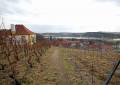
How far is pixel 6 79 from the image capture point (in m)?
15.4

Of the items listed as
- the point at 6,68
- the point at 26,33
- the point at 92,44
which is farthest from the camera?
the point at 92,44

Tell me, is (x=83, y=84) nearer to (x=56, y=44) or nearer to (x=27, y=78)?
(x=27, y=78)

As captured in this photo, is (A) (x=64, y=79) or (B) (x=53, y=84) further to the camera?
(A) (x=64, y=79)

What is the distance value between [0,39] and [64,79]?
207 inches

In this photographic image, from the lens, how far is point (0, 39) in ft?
58.0

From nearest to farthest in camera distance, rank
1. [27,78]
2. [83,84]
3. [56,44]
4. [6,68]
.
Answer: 1. [83,84]
2. [27,78]
3. [6,68]
4. [56,44]

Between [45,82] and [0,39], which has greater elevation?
[0,39]

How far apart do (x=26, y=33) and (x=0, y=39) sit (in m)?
47.7

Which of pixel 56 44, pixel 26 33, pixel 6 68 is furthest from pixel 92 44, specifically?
pixel 6 68

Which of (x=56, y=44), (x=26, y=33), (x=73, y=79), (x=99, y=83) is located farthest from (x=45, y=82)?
(x=56, y=44)

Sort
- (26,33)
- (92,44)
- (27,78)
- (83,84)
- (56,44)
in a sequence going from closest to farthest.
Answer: (83,84)
(27,78)
(26,33)
(92,44)
(56,44)

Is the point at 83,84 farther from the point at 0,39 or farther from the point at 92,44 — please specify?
the point at 92,44

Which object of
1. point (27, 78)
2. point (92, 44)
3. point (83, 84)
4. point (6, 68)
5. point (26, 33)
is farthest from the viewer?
point (92, 44)

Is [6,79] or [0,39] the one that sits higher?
[0,39]
